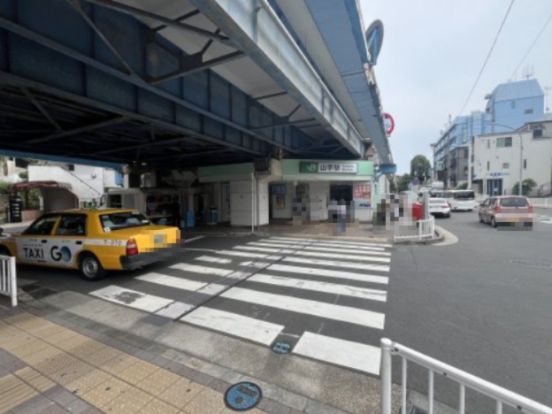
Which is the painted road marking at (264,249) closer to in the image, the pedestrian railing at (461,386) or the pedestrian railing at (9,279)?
the pedestrian railing at (9,279)

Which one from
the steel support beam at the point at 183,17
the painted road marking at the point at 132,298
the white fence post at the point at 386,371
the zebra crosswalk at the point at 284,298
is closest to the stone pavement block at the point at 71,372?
the zebra crosswalk at the point at 284,298

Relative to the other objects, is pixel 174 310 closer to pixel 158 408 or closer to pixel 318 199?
pixel 158 408

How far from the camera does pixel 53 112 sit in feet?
27.1

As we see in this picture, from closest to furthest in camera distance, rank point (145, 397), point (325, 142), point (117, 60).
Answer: point (145, 397) → point (117, 60) → point (325, 142)

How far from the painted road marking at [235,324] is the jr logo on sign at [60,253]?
4217 millimetres

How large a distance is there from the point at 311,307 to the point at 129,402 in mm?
3091

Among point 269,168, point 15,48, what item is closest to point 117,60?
point 15,48

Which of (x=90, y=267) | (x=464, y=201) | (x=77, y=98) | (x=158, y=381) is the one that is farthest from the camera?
(x=464, y=201)

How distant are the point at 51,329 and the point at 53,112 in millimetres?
7008

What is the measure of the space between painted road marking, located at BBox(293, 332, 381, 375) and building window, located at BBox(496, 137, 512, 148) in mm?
53702

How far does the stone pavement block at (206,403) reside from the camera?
2.61m

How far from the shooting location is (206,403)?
106 inches

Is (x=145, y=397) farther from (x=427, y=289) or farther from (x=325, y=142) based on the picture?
(x=325, y=142)

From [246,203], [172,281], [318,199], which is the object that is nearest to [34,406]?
[172,281]
